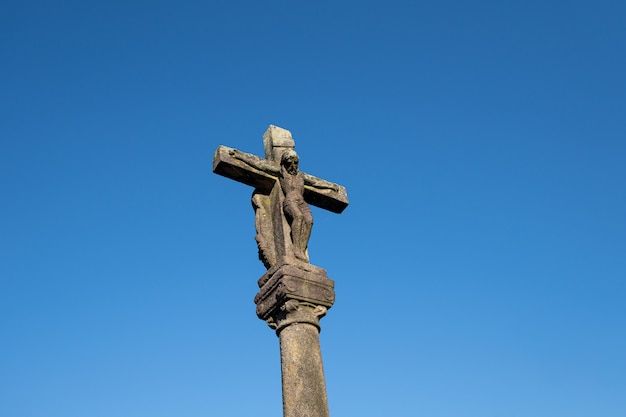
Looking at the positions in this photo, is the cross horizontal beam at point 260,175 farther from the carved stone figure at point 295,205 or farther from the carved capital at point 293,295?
the carved capital at point 293,295

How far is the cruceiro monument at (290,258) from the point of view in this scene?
8.70 metres

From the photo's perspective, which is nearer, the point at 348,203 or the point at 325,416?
the point at 325,416

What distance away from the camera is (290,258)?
9.52 metres

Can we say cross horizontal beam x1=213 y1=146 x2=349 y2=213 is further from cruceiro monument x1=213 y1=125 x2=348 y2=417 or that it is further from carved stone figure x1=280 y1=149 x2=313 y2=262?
carved stone figure x1=280 y1=149 x2=313 y2=262

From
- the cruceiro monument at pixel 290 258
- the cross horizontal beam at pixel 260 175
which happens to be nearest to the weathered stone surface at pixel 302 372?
the cruceiro monument at pixel 290 258

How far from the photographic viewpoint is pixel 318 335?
9.29 meters

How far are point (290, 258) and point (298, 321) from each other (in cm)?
87

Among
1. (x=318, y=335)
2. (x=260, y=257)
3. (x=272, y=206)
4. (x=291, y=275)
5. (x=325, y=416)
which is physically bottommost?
(x=325, y=416)

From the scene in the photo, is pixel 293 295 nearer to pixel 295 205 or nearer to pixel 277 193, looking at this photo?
pixel 295 205

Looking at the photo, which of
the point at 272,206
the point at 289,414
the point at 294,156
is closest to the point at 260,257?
the point at 272,206

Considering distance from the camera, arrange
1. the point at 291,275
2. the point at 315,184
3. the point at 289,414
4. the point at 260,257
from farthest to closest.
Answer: the point at 315,184 → the point at 260,257 → the point at 291,275 → the point at 289,414

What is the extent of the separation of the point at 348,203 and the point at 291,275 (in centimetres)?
253

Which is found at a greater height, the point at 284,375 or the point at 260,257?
the point at 260,257

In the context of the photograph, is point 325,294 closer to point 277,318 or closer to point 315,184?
point 277,318
